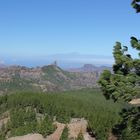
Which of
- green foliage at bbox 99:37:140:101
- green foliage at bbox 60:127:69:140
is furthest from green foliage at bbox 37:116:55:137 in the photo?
green foliage at bbox 99:37:140:101

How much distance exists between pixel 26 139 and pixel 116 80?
490 feet

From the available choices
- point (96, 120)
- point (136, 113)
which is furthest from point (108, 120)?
point (136, 113)

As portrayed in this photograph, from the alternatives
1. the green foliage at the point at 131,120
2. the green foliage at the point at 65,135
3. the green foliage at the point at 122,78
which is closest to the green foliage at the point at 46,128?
the green foliage at the point at 65,135

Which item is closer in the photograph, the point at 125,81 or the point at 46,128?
the point at 125,81

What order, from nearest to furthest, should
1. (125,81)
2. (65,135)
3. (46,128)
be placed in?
(125,81) < (65,135) < (46,128)

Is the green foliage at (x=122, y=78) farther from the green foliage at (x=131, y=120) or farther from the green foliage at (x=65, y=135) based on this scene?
the green foliage at (x=65, y=135)

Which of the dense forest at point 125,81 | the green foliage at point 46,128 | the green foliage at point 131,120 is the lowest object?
the green foliage at point 46,128

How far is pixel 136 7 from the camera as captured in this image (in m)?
29.3

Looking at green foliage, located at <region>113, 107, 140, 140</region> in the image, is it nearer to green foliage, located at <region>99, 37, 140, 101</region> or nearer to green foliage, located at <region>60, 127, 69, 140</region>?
green foliage, located at <region>99, 37, 140, 101</region>

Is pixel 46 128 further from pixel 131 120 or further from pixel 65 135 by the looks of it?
pixel 131 120

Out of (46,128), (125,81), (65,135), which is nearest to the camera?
(125,81)

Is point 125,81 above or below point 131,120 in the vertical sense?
above

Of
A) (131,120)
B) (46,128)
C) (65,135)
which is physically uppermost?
(131,120)

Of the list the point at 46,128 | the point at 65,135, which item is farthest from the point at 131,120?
the point at 46,128
